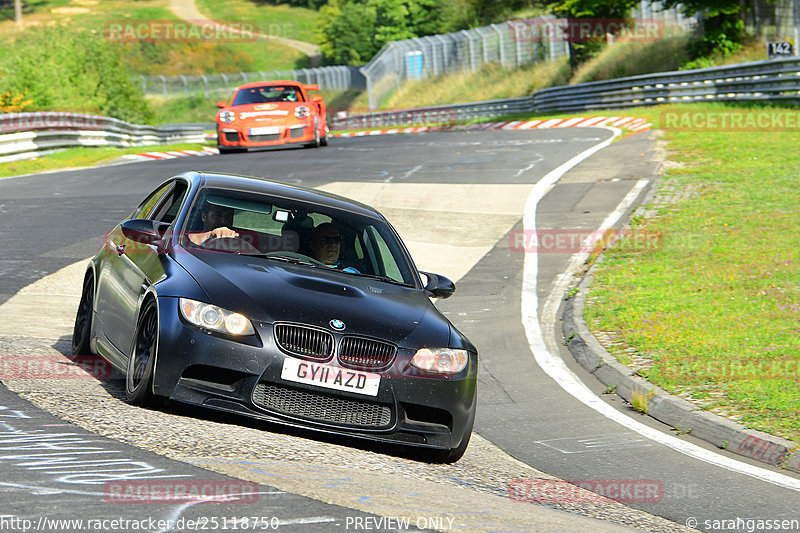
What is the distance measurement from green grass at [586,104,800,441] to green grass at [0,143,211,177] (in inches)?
589

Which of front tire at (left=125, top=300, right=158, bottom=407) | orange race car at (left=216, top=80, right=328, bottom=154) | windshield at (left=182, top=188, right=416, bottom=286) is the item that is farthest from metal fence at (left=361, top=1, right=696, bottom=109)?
front tire at (left=125, top=300, right=158, bottom=407)

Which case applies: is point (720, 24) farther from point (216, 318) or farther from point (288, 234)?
point (216, 318)

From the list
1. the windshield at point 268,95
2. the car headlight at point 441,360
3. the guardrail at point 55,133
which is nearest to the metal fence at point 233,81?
the guardrail at point 55,133

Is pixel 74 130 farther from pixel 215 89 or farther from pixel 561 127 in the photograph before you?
pixel 215 89

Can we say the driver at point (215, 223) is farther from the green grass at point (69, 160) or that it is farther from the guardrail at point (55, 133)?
the guardrail at point (55, 133)

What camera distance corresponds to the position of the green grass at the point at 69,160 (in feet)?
82.6

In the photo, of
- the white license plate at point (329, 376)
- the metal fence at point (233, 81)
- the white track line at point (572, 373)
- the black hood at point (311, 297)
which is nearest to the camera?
the white license plate at point (329, 376)

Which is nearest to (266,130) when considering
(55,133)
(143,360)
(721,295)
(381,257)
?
(55,133)

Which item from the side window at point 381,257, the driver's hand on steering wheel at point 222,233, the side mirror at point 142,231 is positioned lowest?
the side window at point 381,257

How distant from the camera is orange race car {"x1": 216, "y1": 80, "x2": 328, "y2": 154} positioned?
1060 inches

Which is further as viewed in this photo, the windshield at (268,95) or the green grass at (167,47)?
the green grass at (167,47)

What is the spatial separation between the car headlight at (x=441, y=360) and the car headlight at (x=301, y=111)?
21457mm

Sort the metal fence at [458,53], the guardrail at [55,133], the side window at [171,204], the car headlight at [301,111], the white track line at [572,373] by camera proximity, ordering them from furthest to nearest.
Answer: the metal fence at [458,53] → the car headlight at [301,111] → the guardrail at [55,133] → the side window at [171,204] → the white track line at [572,373]

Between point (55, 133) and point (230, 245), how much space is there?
24.4 meters
